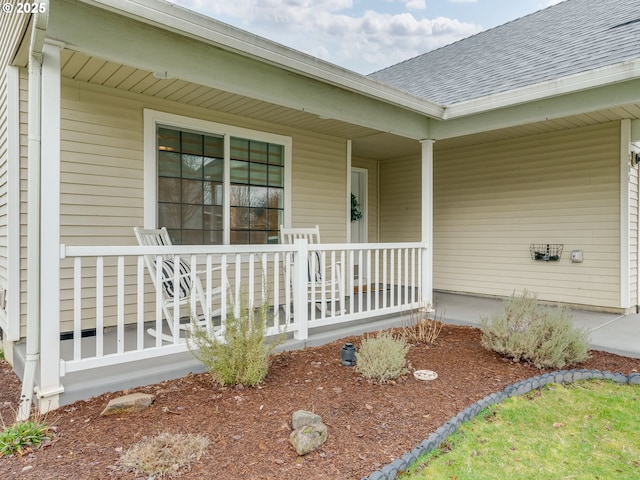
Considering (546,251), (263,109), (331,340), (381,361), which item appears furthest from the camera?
(546,251)

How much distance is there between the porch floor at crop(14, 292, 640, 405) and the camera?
2.72 metres

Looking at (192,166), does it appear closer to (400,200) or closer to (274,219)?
(274,219)

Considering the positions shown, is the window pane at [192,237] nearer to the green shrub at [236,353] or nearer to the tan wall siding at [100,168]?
the tan wall siding at [100,168]

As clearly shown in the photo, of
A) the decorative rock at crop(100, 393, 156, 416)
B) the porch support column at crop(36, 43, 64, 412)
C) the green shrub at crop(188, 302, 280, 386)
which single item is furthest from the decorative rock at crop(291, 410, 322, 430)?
the porch support column at crop(36, 43, 64, 412)

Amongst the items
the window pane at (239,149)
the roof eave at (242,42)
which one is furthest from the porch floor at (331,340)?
the roof eave at (242,42)

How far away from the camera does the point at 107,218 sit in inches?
156

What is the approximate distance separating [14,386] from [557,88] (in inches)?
209

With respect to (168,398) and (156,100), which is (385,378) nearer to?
(168,398)

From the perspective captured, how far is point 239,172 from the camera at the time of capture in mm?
4879

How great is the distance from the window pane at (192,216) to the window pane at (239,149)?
772 mm

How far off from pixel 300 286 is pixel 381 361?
107 cm

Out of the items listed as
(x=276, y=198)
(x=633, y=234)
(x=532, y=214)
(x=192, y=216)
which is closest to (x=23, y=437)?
(x=192, y=216)

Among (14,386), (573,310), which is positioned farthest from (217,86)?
(573,310)

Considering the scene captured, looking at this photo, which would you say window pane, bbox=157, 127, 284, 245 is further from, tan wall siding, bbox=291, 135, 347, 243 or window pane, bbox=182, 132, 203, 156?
tan wall siding, bbox=291, 135, 347, 243
